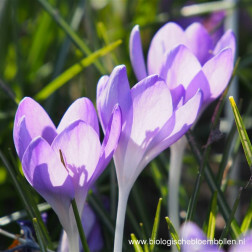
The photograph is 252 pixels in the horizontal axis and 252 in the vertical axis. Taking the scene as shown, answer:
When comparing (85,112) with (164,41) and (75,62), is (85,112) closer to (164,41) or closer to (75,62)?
(164,41)

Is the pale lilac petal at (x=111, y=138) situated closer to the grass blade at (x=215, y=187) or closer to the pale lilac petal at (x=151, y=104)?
the pale lilac petal at (x=151, y=104)

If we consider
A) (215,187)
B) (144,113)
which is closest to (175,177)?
(215,187)

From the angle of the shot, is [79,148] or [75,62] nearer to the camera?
[79,148]

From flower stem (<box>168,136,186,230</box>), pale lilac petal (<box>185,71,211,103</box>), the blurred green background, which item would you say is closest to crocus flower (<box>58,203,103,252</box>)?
the blurred green background

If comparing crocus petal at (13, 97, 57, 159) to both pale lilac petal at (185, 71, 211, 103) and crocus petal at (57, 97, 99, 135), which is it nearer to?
crocus petal at (57, 97, 99, 135)

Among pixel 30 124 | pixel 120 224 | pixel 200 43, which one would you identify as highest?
pixel 200 43
